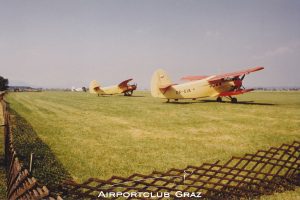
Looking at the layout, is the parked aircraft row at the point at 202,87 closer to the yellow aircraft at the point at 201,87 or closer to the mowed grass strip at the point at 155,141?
the yellow aircraft at the point at 201,87

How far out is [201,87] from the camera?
30328mm

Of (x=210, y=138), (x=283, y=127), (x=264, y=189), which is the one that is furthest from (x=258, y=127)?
(x=264, y=189)

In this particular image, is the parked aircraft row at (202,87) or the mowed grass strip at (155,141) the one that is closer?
the mowed grass strip at (155,141)

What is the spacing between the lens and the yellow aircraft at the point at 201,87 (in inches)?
1191

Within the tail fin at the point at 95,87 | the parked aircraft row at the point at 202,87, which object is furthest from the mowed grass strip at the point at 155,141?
the tail fin at the point at 95,87

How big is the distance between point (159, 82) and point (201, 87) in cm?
521

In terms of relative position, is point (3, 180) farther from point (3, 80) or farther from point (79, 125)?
point (3, 80)

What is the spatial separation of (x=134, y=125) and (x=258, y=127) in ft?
25.3

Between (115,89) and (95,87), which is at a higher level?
(95,87)

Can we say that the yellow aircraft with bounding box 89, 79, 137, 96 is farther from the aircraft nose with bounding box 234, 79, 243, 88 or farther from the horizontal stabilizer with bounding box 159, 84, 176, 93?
the aircraft nose with bounding box 234, 79, 243, 88

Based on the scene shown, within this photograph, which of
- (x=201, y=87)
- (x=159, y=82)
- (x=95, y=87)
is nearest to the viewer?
(x=201, y=87)

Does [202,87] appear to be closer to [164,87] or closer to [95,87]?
[164,87]

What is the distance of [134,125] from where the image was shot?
55.0ft

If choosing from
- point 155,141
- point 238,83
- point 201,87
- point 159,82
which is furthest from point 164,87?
point 155,141
